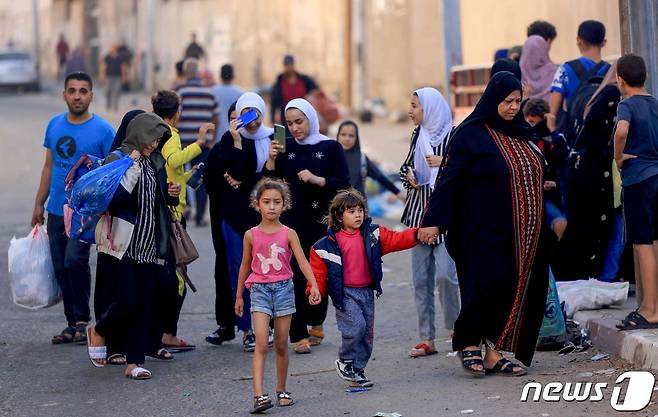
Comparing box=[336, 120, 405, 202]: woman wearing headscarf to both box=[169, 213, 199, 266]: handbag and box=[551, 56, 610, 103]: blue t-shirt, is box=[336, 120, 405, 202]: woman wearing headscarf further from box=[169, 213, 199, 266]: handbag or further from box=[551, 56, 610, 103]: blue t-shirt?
box=[169, 213, 199, 266]: handbag

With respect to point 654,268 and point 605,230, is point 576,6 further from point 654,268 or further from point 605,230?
point 654,268

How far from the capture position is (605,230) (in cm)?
1045

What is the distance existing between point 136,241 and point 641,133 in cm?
309

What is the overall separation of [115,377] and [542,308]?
259 cm

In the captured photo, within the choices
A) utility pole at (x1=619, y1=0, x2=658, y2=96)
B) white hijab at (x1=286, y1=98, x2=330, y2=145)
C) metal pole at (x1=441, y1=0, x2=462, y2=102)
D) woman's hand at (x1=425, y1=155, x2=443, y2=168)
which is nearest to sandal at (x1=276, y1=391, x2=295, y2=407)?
woman's hand at (x1=425, y1=155, x2=443, y2=168)

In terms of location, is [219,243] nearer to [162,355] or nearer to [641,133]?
[162,355]

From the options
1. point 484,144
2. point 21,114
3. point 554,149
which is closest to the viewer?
point 484,144

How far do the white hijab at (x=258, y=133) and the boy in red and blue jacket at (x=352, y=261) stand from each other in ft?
5.31

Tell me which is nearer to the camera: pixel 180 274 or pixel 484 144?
pixel 484 144

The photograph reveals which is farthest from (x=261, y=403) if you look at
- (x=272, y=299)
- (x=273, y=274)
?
(x=273, y=274)

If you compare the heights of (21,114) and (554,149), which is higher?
(21,114)

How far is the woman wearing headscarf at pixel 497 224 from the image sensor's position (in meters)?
8.07

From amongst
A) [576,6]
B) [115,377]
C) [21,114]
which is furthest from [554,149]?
[21,114]

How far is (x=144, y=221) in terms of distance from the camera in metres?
8.71
